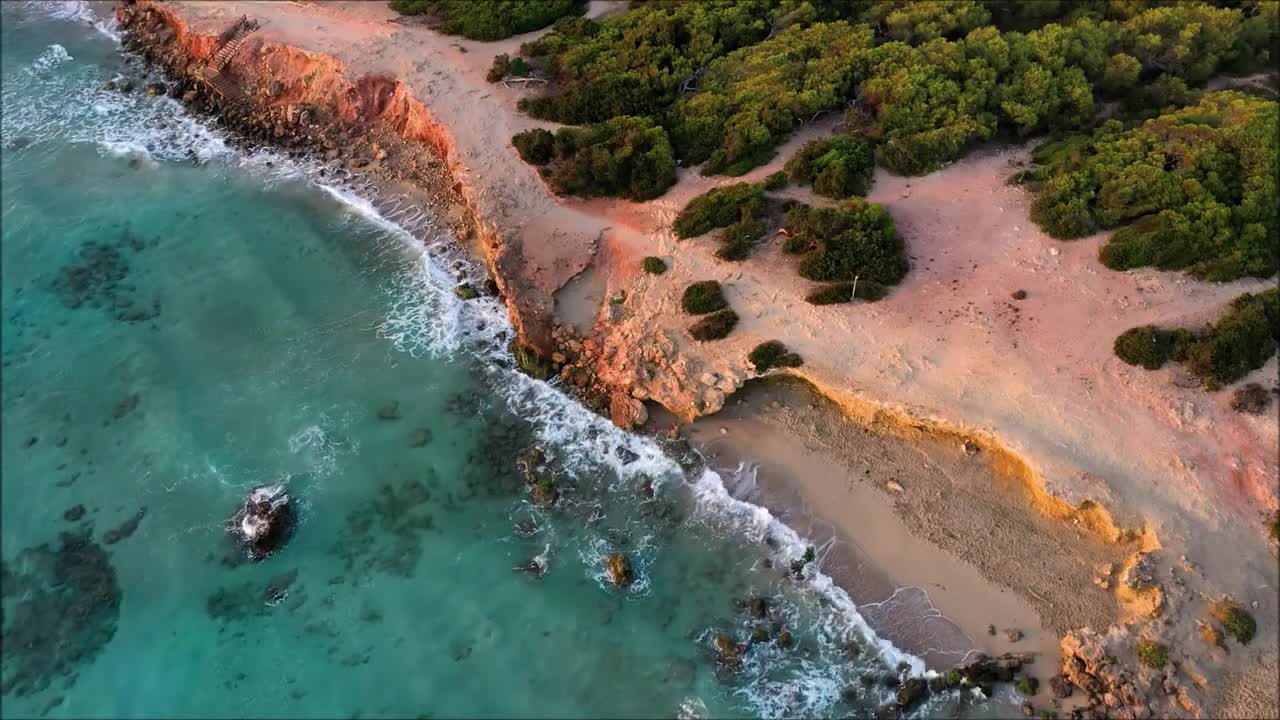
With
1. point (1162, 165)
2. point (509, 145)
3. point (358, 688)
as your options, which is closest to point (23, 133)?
point (509, 145)

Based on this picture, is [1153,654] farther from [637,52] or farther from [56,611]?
[56,611]

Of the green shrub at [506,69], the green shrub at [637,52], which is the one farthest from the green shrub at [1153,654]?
the green shrub at [506,69]

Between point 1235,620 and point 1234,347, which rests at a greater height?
point 1234,347

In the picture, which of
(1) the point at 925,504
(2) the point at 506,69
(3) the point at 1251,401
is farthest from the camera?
(2) the point at 506,69

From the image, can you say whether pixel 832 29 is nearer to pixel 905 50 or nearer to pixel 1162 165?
pixel 905 50

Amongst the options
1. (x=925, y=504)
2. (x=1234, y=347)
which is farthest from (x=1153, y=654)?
(x=1234, y=347)

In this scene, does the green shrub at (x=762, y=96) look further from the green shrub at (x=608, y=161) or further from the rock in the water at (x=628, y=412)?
the rock in the water at (x=628, y=412)
